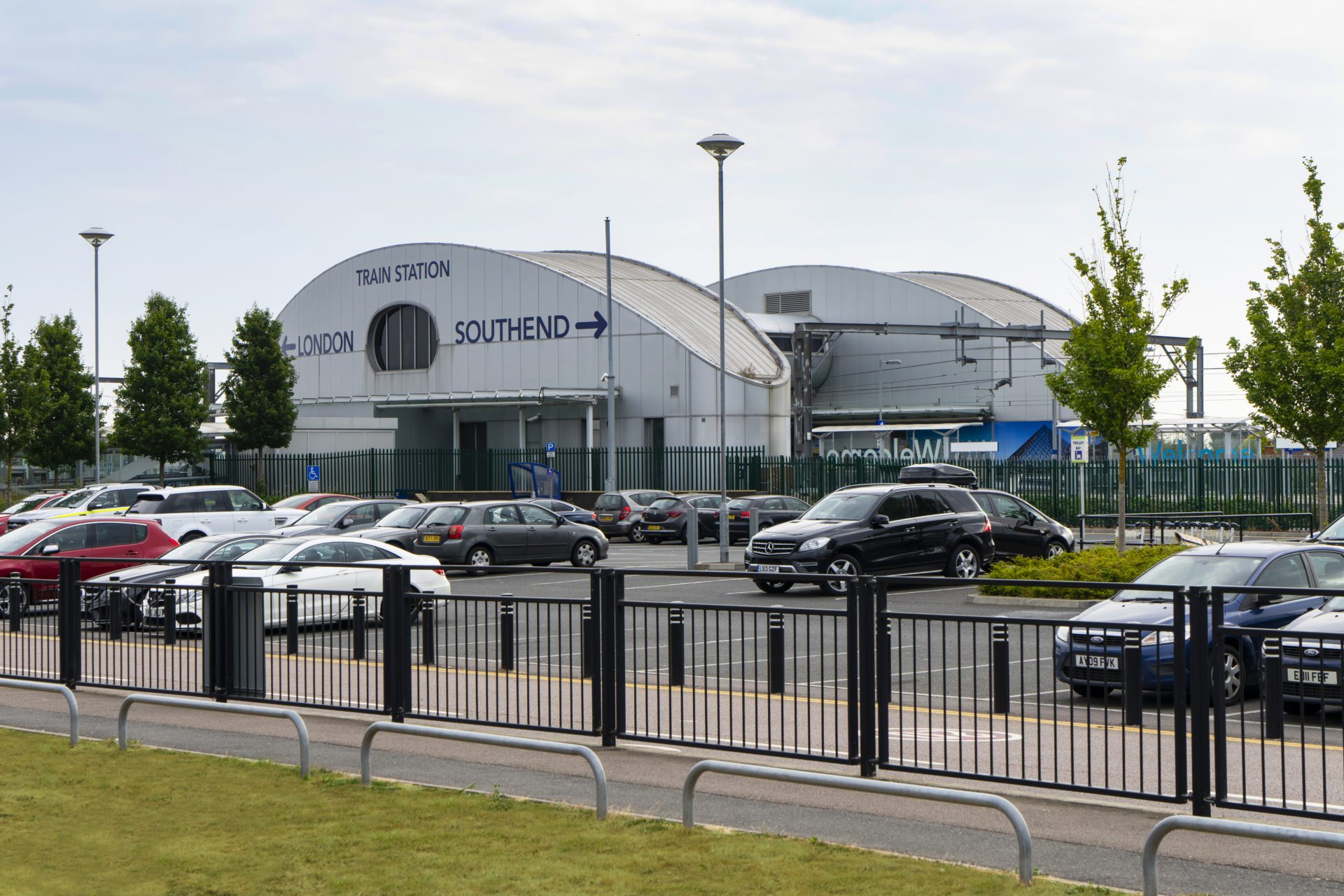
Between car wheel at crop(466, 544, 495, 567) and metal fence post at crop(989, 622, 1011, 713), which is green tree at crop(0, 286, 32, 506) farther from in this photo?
metal fence post at crop(989, 622, 1011, 713)

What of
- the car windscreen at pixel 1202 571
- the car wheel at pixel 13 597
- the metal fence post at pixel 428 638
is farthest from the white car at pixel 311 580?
the car windscreen at pixel 1202 571

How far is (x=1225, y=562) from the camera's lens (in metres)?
14.3

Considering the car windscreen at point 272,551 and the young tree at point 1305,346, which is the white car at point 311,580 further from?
the young tree at point 1305,346

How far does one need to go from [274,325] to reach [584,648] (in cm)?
4805

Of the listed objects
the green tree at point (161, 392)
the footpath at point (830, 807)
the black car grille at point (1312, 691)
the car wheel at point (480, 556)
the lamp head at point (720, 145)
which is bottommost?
the footpath at point (830, 807)

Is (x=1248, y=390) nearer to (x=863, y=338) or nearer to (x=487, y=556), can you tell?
(x=487, y=556)

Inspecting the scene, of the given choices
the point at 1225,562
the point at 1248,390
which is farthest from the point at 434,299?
the point at 1225,562

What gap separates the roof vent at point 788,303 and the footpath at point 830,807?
202 feet

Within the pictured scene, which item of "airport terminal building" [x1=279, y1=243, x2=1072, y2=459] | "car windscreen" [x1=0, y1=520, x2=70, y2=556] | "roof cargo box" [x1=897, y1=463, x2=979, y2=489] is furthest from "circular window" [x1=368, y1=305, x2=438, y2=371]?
"car windscreen" [x1=0, y1=520, x2=70, y2=556]

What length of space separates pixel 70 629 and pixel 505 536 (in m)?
16.5

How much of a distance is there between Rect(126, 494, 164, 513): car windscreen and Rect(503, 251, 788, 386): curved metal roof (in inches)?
978

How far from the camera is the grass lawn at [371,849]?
675 centimetres

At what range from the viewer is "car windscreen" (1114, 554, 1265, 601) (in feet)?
45.8

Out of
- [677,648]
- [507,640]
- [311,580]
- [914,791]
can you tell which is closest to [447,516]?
[311,580]
